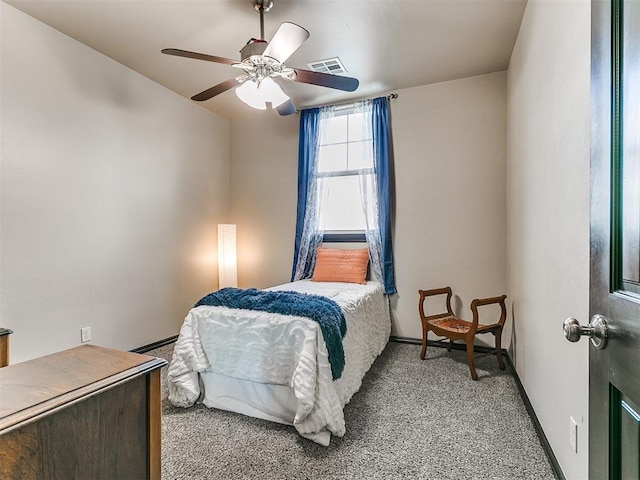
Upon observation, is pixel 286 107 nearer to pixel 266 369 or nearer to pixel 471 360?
pixel 266 369

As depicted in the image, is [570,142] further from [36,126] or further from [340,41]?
[36,126]

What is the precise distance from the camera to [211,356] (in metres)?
2.20

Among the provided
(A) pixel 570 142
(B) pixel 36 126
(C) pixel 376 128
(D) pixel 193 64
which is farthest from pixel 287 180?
(A) pixel 570 142

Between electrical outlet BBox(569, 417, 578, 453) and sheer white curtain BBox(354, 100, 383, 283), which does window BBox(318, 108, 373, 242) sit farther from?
electrical outlet BBox(569, 417, 578, 453)

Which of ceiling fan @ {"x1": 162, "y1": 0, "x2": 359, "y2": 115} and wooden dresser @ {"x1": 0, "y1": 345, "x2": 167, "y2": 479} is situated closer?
wooden dresser @ {"x1": 0, "y1": 345, "x2": 167, "y2": 479}

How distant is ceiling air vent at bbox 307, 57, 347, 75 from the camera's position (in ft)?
9.61

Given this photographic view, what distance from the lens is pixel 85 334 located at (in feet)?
Result: 9.05

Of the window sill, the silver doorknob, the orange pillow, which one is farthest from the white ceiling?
the silver doorknob

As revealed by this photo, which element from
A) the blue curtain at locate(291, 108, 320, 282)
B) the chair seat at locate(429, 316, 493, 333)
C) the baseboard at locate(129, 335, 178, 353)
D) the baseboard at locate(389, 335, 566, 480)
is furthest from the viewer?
the blue curtain at locate(291, 108, 320, 282)

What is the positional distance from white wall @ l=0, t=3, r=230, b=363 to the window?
4.92ft

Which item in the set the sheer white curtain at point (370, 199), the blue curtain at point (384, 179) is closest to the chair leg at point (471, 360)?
the blue curtain at point (384, 179)

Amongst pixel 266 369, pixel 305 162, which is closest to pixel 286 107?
pixel 305 162

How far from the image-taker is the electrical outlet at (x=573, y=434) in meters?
1.32

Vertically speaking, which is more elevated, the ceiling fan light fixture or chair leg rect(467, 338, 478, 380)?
the ceiling fan light fixture
